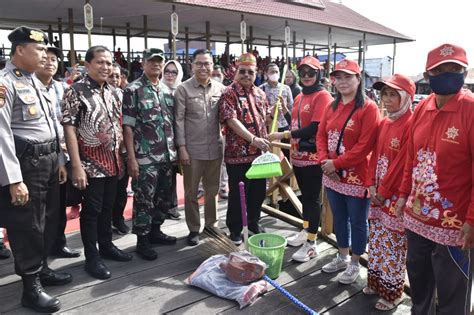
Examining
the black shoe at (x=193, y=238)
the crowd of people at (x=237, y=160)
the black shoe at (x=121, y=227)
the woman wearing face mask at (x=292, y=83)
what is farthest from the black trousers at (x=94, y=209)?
the woman wearing face mask at (x=292, y=83)

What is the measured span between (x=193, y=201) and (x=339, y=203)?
1456mm

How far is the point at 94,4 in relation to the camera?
936 centimetres

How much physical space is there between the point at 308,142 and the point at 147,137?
4.64 ft

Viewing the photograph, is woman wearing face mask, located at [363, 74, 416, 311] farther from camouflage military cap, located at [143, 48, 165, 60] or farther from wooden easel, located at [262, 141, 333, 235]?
camouflage military cap, located at [143, 48, 165, 60]

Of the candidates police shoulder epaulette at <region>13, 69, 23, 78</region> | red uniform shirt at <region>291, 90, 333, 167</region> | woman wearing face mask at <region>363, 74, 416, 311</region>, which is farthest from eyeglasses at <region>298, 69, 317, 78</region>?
police shoulder epaulette at <region>13, 69, 23, 78</region>

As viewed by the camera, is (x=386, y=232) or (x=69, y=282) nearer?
(x=386, y=232)

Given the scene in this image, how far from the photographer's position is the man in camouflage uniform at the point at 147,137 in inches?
122

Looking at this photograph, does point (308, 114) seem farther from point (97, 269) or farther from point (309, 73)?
point (97, 269)

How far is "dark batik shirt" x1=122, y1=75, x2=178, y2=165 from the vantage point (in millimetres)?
3098

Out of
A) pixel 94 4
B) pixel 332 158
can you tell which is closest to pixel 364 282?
pixel 332 158

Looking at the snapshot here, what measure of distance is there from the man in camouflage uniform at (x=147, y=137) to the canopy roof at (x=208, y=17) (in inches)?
251

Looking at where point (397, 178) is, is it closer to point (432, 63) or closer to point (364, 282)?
point (432, 63)

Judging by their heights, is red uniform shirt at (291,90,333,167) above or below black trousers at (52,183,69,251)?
above

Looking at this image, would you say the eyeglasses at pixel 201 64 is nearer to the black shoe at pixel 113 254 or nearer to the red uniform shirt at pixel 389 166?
the red uniform shirt at pixel 389 166
